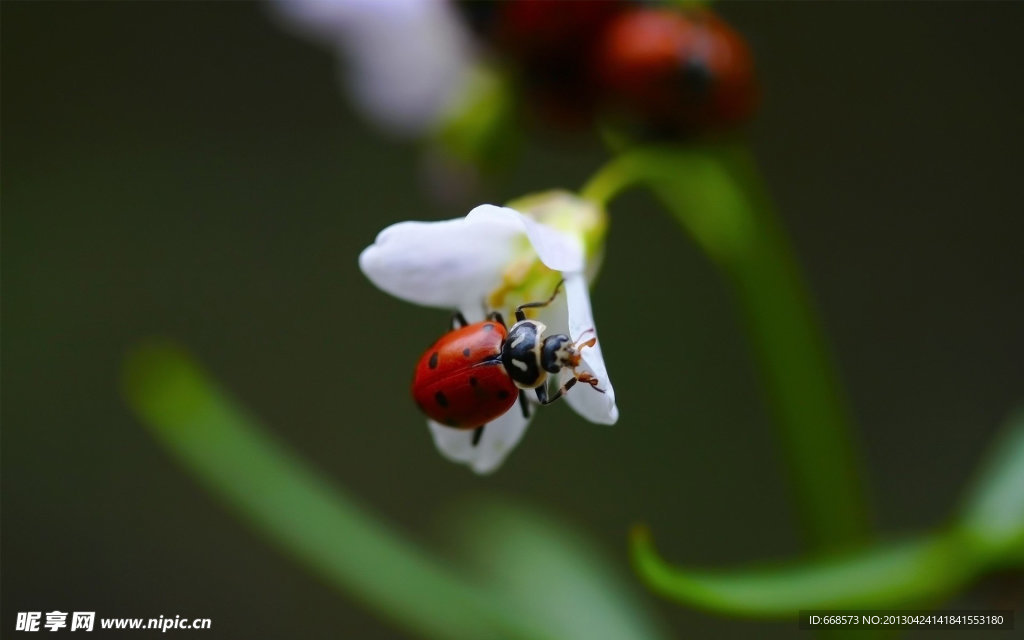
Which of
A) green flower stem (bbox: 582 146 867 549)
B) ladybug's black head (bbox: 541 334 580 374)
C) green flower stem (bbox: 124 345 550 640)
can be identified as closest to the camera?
ladybug's black head (bbox: 541 334 580 374)

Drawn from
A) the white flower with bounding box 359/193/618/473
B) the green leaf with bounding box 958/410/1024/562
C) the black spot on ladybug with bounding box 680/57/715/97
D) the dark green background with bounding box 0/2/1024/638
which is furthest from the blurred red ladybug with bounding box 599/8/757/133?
the dark green background with bounding box 0/2/1024/638

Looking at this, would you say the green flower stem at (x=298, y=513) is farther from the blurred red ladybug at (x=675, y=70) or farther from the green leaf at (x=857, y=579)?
the blurred red ladybug at (x=675, y=70)

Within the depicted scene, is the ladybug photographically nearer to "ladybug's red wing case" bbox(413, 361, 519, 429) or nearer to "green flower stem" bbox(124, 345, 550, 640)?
"ladybug's red wing case" bbox(413, 361, 519, 429)

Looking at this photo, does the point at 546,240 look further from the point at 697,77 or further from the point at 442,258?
the point at 697,77

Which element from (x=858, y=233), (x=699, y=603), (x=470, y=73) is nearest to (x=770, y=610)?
(x=699, y=603)

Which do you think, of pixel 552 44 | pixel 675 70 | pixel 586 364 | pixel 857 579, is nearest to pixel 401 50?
pixel 552 44

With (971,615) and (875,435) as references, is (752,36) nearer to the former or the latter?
(875,435)
